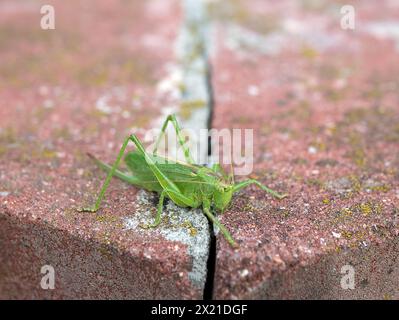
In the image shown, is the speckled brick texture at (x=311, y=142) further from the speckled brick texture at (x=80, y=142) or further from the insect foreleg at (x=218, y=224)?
the speckled brick texture at (x=80, y=142)

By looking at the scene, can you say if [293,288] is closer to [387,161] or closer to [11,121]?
[387,161]

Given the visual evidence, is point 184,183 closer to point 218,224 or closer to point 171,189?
point 171,189

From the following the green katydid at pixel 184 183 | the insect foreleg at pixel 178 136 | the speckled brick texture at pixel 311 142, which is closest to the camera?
the speckled brick texture at pixel 311 142

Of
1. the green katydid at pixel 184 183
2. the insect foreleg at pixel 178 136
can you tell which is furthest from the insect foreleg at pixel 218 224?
the insect foreleg at pixel 178 136

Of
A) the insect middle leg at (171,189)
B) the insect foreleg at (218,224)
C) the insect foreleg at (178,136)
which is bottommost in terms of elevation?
the insect foreleg at (218,224)

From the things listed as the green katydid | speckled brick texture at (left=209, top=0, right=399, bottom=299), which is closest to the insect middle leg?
the green katydid

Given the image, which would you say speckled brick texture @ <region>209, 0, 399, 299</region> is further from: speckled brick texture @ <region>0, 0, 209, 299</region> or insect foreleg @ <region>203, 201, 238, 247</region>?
speckled brick texture @ <region>0, 0, 209, 299</region>

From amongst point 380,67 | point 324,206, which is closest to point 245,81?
point 380,67
